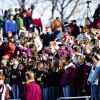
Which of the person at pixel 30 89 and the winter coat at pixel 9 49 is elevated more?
the winter coat at pixel 9 49

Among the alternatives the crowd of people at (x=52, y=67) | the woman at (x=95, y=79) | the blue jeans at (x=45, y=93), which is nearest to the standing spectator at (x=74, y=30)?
the crowd of people at (x=52, y=67)

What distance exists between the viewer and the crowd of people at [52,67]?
15141 millimetres

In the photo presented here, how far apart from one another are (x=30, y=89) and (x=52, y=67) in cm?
134

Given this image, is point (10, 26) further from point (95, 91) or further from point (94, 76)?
point (94, 76)

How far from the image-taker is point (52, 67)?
1636 centimetres

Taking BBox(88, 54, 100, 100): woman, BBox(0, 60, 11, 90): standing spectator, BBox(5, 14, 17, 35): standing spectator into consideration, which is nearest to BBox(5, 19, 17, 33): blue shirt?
BBox(5, 14, 17, 35): standing spectator

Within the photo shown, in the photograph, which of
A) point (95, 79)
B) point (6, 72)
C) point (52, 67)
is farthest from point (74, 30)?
point (95, 79)

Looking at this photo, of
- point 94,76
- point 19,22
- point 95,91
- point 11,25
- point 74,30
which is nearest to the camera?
point 94,76

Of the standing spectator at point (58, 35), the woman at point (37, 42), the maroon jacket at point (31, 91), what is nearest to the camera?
the maroon jacket at point (31, 91)

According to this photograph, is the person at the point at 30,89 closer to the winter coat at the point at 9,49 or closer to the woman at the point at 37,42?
the winter coat at the point at 9,49

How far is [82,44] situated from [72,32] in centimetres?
572

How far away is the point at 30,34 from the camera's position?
22.8m

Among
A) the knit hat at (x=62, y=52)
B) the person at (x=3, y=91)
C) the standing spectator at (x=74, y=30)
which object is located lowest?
the person at (x=3, y=91)

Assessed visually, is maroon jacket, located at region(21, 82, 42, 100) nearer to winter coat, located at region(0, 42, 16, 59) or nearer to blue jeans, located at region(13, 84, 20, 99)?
blue jeans, located at region(13, 84, 20, 99)
